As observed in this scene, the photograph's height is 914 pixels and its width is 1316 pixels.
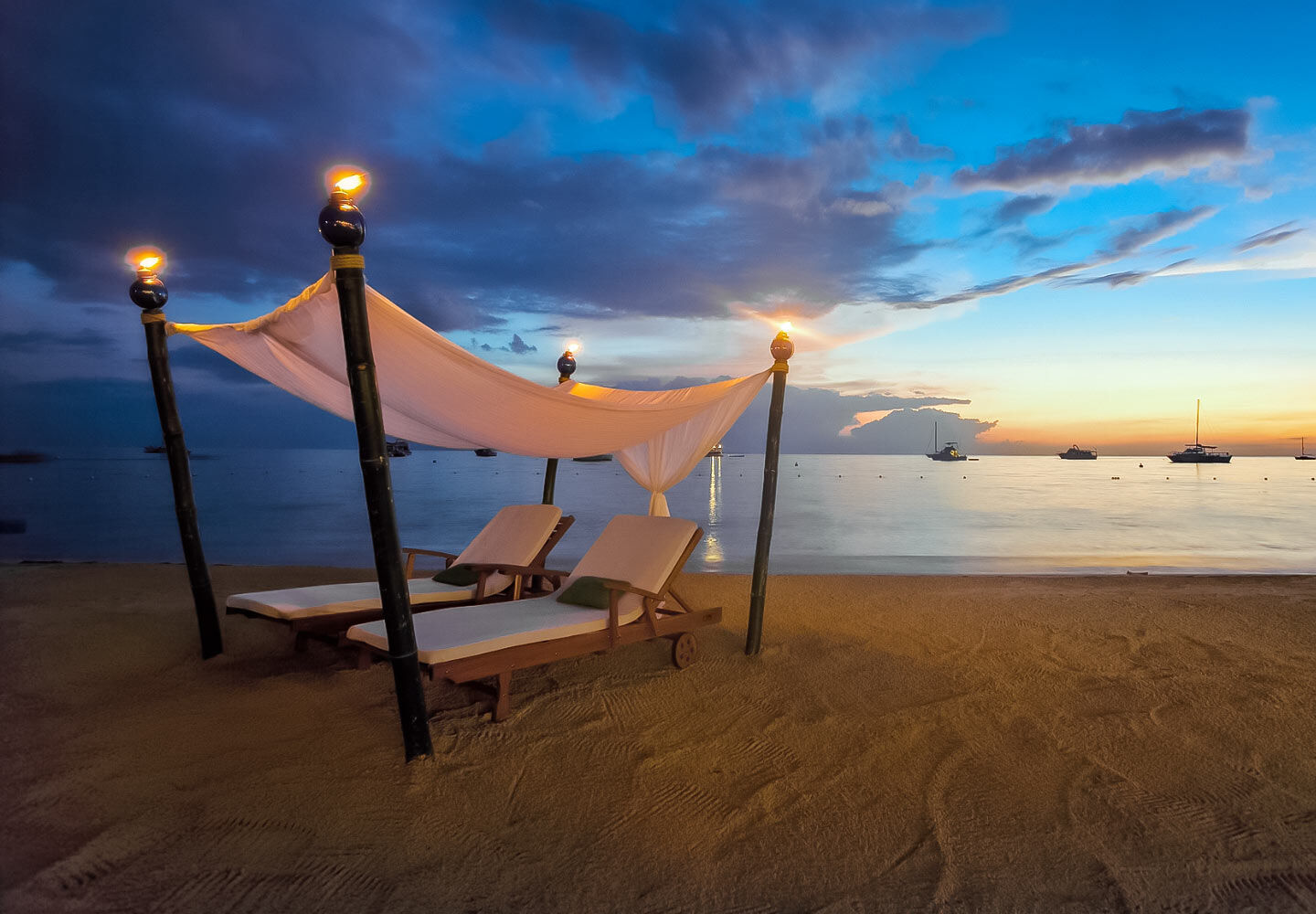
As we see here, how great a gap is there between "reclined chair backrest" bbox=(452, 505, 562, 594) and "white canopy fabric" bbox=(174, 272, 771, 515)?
475 millimetres

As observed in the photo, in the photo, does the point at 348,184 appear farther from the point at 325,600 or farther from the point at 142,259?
the point at 325,600

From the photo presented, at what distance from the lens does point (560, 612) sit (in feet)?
12.8

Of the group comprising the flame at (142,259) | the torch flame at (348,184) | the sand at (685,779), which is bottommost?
the sand at (685,779)

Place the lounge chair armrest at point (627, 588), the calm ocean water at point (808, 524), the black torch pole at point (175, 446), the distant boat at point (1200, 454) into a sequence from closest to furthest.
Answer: the lounge chair armrest at point (627, 588) → the black torch pole at point (175, 446) → the calm ocean water at point (808, 524) → the distant boat at point (1200, 454)

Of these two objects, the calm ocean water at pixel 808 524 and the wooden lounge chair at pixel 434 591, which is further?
the calm ocean water at pixel 808 524

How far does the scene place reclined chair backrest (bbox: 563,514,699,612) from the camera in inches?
162

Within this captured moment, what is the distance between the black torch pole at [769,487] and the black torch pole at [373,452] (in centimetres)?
219

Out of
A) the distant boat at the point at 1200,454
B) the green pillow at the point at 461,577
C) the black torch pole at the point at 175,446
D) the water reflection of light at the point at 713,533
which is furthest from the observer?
the distant boat at the point at 1200,454

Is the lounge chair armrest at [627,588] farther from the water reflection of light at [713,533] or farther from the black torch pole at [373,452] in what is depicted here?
the water reflection of light at [713,533]

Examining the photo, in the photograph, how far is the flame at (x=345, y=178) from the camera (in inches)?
106

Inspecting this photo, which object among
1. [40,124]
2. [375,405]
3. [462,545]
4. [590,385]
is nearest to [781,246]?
[590,385]

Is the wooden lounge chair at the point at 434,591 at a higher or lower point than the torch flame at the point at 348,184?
lower

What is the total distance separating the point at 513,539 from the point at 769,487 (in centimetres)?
192

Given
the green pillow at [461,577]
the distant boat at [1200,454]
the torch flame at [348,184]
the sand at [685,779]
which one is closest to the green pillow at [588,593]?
A: the sand at [685,779]
